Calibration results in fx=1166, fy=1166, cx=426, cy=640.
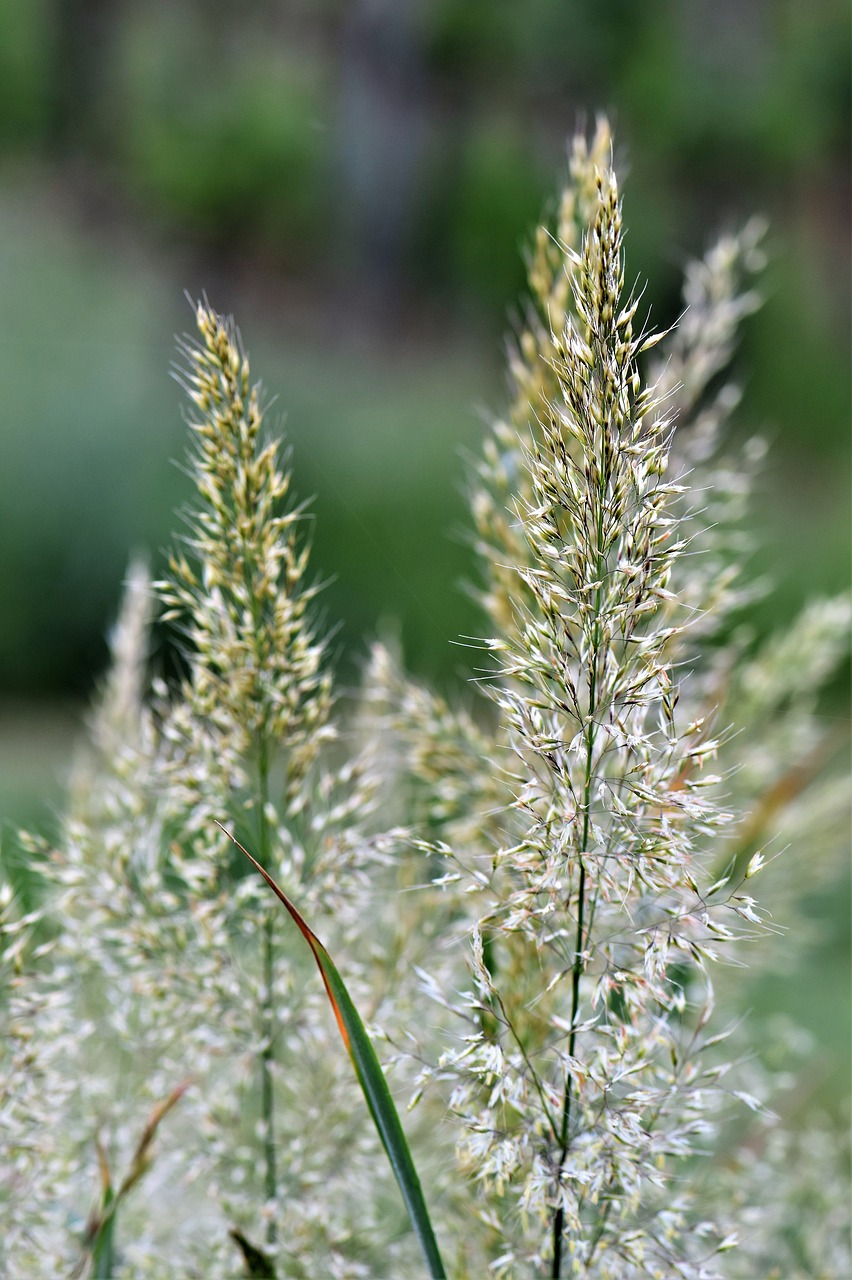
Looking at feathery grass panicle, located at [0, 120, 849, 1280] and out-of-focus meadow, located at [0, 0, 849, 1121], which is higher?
out-of-focus meadow, located at [0, 0, 849, 1121]

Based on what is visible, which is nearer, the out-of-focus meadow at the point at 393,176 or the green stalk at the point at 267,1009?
the green stalk at the point at 267,1009

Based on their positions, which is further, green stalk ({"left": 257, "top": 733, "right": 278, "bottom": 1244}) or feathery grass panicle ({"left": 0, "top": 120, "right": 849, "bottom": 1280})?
green stalk ({"left": 257, "top": 733, "right": 278, "bottom": 1244})

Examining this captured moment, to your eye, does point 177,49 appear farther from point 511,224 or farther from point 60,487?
point 60,487

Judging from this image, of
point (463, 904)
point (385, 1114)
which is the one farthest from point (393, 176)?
point (385, 1114)

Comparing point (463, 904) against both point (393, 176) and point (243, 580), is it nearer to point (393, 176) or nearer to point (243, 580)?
point (243, 580)

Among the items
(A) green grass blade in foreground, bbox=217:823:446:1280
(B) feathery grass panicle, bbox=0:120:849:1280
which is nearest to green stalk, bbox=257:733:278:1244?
(B) feathery grass panicle, bbox=0:120:849:1280

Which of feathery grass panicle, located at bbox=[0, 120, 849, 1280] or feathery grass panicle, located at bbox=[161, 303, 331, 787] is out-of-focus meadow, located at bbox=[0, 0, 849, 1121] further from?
feathery grass panicle, located at bbox=[161, 303, 331, 787]

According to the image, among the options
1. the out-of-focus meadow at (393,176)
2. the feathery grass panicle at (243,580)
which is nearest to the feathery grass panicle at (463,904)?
the feathery grass panicle at (243,580)

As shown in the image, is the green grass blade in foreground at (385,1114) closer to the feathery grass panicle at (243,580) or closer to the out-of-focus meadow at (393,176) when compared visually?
the feathery grass panicle at (243,580)

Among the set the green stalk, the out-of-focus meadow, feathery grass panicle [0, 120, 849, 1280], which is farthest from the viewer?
the out-of-focus meadow
